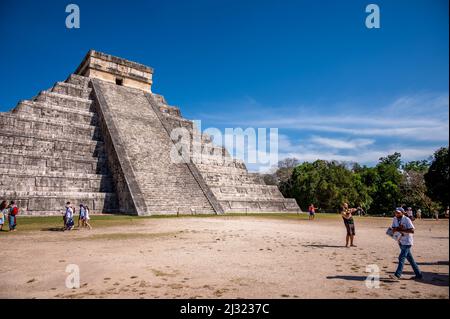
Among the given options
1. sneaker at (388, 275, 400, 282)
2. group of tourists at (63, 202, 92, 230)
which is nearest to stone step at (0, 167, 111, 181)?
group of tourists at (63, 202, 92, 230)

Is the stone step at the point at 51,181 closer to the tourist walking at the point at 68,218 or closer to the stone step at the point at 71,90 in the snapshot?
the tourist walking at the point at 68,218

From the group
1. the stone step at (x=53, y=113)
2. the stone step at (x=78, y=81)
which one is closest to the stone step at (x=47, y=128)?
the stone step at (x=53, y=113)

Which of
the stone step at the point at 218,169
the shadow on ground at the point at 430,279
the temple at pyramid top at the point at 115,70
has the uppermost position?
the temple at pyramid top at the point at 115,70

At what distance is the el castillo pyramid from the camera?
15344mm

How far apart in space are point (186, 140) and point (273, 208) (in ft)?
29.1

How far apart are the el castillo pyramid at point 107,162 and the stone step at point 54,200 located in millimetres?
41

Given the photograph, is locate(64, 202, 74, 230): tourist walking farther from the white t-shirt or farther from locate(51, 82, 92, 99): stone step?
locate(51, 82, 92, 99): stone step

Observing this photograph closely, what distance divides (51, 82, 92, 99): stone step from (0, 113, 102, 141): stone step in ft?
14.5

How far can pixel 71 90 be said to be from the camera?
74.5 feet

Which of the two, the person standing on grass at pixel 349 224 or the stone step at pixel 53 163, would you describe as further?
the stone step at pixel 53 163

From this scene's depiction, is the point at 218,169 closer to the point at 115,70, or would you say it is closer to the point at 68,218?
the point at 68,218

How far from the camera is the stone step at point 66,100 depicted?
66.7ft

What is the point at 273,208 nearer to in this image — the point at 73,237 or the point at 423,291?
the point at 73,237
